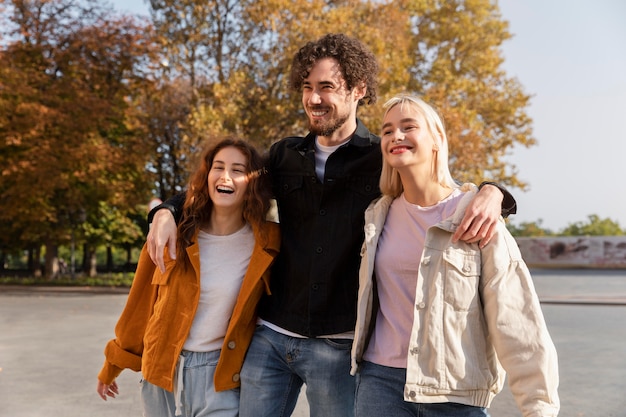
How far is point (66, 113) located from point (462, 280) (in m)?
24.4

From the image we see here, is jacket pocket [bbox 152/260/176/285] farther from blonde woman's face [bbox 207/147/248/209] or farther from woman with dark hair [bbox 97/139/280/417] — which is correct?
blonde woman's face [bbox 207/147/248/209]

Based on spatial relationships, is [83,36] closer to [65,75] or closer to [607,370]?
[65,75]

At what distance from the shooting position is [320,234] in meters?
3.47

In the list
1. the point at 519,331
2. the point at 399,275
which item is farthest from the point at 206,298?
the point at 519,331

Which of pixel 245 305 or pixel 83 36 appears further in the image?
pixel 83 36

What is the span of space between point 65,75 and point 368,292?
26.6m

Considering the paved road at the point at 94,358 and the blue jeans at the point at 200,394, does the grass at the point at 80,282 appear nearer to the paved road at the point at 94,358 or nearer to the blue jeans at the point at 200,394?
the paved road at the point at 94,358

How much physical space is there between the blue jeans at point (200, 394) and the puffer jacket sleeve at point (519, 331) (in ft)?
4.63

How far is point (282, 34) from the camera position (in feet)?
70.1

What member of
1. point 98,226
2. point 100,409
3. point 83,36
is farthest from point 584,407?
point 98,226

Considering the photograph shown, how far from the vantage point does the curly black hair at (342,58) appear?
12.3 feet

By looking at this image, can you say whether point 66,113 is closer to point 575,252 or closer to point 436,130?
point 436,130

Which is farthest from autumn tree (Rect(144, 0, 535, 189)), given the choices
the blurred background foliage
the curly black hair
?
the curly black hair

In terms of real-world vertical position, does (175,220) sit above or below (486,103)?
below
